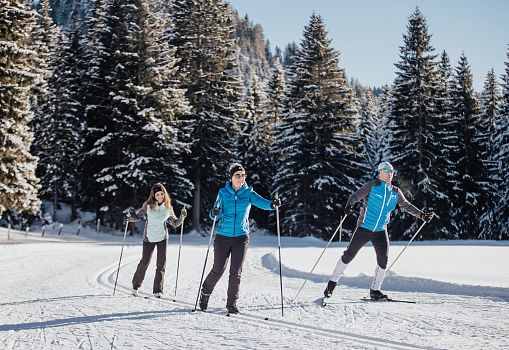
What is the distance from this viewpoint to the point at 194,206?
30.8 m

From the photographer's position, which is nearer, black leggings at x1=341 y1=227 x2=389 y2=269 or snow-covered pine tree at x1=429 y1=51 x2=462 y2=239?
black leggings at x1=341 y1=227 x2=389 y2=269

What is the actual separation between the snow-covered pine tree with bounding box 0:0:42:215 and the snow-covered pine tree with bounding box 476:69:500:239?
24.5 m

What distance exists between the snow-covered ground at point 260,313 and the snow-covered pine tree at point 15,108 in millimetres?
10282

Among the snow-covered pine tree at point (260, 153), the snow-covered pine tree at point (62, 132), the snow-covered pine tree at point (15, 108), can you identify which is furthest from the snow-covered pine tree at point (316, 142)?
the snow-covered pine tree at point (62, 132)

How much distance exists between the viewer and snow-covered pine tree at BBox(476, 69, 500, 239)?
27163mm

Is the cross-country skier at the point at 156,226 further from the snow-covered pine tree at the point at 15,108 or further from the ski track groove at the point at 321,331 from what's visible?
the snow-covered pine tree at the point at 15,108

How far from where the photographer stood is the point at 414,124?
93.7 ft

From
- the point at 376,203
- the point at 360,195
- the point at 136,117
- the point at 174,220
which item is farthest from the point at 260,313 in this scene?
the point at 136,117

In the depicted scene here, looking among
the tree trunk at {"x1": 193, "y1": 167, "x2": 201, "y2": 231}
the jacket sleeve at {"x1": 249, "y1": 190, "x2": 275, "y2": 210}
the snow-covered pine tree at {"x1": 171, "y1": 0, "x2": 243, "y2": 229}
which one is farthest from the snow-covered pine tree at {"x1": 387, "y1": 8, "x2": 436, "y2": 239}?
the jacket sleeve at {"x1": 249, "y1": 190, "x2": 275, "y2": 210}

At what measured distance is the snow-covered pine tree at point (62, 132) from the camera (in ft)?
112

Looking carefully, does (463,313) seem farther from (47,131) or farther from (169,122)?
(47,131)

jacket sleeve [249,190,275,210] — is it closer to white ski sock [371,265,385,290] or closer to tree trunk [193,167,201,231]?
white ski sock [371,265,385,290]

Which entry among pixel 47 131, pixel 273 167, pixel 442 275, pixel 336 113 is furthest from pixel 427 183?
pixel 47 131

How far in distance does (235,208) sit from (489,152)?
93.1 feet
